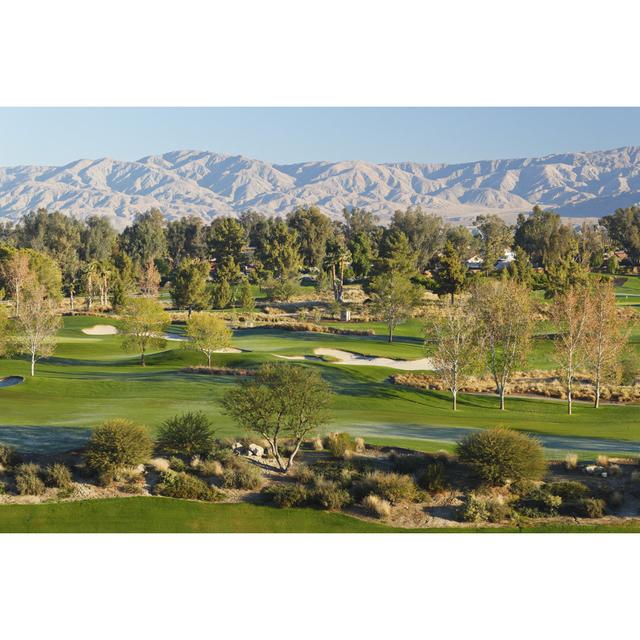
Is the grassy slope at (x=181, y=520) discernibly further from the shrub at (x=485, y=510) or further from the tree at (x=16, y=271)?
the tree at (x=16, y=271)

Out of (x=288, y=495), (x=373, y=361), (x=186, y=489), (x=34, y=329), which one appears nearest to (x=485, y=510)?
(x=288, y=495)

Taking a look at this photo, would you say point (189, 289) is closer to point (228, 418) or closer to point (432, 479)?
point (228, 418)

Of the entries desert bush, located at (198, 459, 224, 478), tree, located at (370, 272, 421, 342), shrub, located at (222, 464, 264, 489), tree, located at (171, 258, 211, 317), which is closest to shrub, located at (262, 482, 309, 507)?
shrub, located at (222, 464, 264, 489)

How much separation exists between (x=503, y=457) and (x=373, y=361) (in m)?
34.7

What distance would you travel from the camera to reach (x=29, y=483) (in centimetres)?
2480

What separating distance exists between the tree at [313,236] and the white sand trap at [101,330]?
59.6 meters

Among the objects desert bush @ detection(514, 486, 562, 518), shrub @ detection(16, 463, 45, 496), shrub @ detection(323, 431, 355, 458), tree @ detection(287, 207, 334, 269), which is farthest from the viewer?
tree @ detection(287, 207, 334, 269)

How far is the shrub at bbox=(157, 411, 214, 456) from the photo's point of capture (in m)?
28.5

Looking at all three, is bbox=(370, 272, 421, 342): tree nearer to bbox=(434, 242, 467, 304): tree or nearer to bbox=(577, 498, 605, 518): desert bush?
bbox=(434, 242, 467, 304): tree

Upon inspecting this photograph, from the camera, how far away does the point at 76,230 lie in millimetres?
141500

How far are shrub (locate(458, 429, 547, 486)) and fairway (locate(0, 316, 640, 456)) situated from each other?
3624 millimetres

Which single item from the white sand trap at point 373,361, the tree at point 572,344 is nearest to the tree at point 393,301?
the white sand trap at point 373,361

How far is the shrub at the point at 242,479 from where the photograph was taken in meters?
25.7

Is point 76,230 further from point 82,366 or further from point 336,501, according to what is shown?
point 336,501
